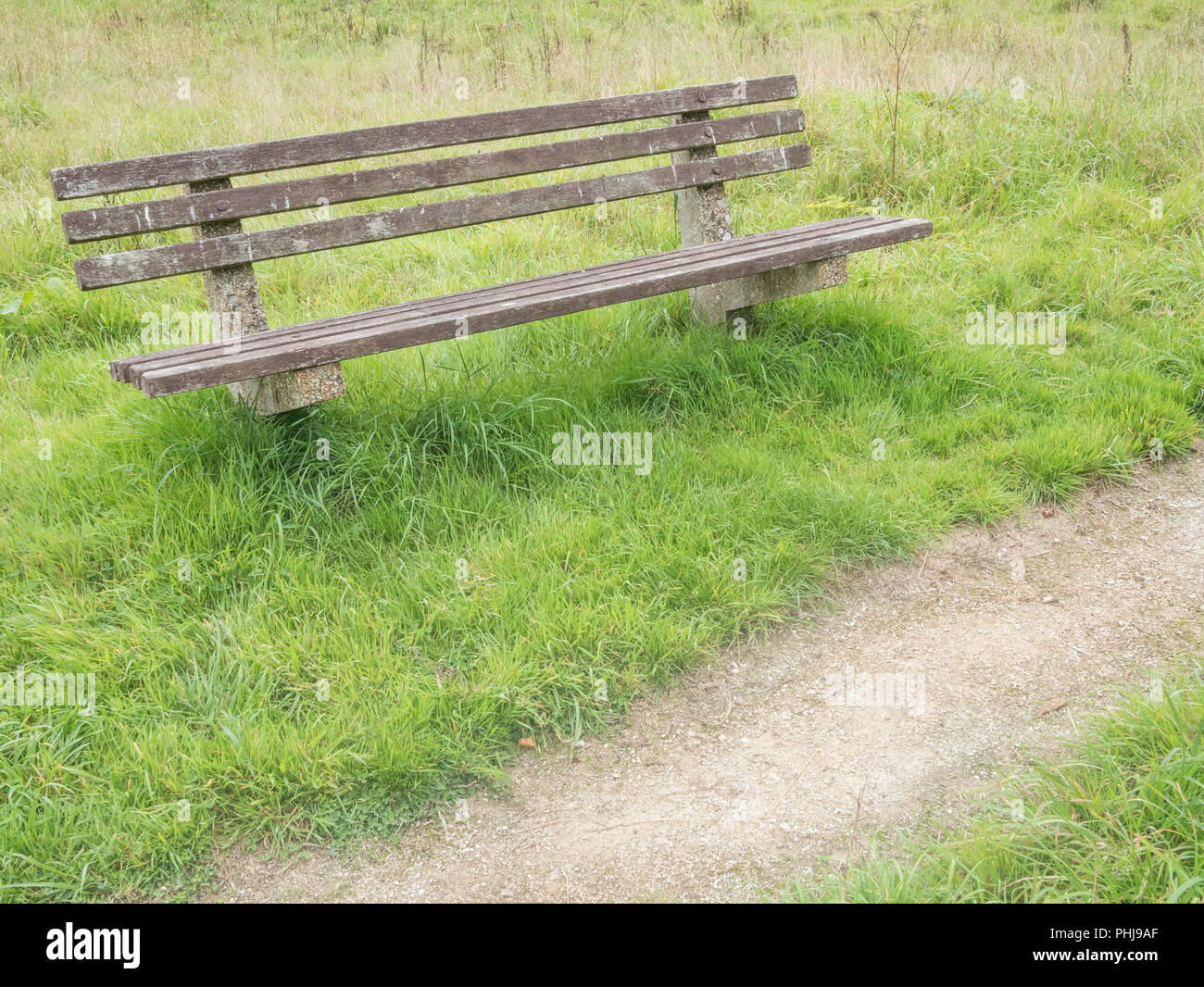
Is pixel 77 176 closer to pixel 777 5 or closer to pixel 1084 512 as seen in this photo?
pixel 1084 512

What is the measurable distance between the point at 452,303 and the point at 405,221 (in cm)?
38

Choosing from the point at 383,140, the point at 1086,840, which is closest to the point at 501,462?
the point at 383,140

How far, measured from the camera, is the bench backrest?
11.2 feet

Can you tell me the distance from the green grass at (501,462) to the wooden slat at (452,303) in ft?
1.00

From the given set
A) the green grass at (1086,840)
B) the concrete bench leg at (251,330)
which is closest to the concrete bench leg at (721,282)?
the concrete bench leg at (251,330)

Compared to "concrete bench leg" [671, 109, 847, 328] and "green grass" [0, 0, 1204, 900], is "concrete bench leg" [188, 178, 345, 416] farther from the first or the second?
"concrete bench leg" [671, 109, 847, 328]

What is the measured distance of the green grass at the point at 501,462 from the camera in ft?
8.83

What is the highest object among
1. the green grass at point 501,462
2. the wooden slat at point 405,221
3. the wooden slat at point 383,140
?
the wooden slat at point 383,140

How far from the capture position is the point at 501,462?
377 centimetres

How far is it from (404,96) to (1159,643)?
6.90 meters

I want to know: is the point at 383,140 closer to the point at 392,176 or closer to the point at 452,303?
the point at 392,176

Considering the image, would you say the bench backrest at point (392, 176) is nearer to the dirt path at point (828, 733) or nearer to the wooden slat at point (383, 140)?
the wooden slat at point (383, 140)

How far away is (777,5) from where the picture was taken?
1155cm

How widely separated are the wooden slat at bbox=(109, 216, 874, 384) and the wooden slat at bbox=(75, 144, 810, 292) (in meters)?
0.28
